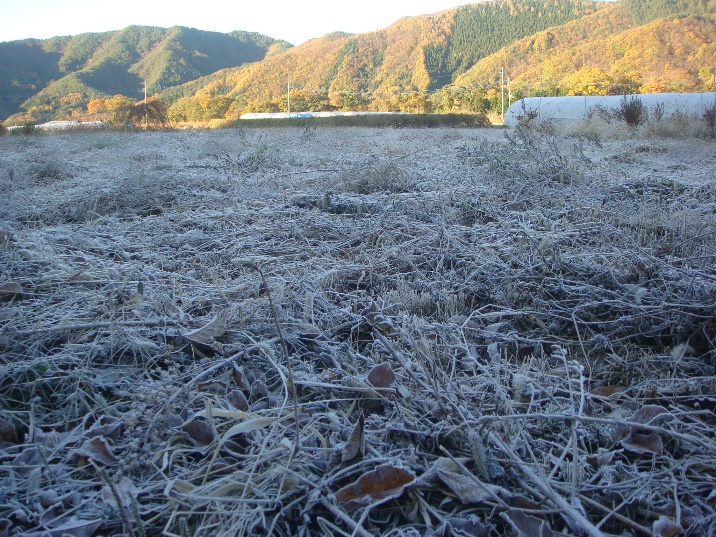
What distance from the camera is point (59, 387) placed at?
4.73 feet

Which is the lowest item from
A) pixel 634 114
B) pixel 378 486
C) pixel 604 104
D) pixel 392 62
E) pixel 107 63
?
pixel 378 486

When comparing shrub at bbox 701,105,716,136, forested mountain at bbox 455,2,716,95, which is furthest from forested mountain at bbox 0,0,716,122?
shrub at bbox 701,105,716,136

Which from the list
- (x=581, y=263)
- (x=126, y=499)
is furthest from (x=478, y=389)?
(x=581, y=263)

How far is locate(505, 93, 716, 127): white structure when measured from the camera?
11711 mm

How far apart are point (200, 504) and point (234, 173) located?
15.3 ft

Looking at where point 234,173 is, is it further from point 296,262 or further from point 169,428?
point 169,428

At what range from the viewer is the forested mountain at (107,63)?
61781mm

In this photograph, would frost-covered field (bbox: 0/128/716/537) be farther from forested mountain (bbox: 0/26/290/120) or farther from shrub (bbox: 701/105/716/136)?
forested mountain (bbox: 0/26/290/120)

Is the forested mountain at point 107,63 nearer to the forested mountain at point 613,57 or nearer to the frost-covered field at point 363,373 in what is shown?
the forested mountain at point 613,57

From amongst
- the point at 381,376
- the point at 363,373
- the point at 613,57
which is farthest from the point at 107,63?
the point at 381,376

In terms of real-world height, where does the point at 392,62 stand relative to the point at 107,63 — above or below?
below

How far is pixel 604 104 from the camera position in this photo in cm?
1376

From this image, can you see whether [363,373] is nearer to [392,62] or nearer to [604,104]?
[604,104]

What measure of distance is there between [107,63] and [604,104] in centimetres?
8935
